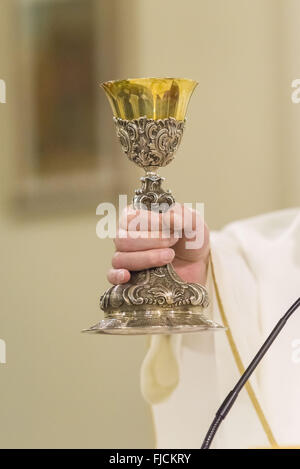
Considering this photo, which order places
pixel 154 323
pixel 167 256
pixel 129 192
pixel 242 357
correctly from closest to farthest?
pixel 154 323 < pixel 167 256 < pixel 242 357 < pixel 129 192

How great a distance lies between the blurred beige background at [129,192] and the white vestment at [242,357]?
1945 millimetres

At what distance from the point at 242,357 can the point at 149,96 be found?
31.6 inches

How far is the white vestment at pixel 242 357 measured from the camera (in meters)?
2.19

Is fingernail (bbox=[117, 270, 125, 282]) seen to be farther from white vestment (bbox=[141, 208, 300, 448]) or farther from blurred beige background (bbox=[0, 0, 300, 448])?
blurred beige background (bbox=[0, 0, 300, 448])

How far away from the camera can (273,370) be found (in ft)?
7.32

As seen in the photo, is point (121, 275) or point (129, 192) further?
point (129, 192)

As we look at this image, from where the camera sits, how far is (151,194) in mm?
1686

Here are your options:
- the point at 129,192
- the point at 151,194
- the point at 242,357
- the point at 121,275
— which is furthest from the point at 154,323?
the point at 129,192

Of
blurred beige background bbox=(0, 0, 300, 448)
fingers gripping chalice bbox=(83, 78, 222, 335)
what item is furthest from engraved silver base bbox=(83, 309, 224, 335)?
blurred beige background bbox=(0, 0, 300, 448)

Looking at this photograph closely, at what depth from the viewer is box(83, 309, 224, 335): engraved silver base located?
158cm

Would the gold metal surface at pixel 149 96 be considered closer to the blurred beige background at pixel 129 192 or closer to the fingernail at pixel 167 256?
the fingernail at pixel 167 256

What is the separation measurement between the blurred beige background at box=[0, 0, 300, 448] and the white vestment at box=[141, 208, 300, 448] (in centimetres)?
194

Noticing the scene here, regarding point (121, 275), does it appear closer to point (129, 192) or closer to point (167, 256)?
point (167, 256)
